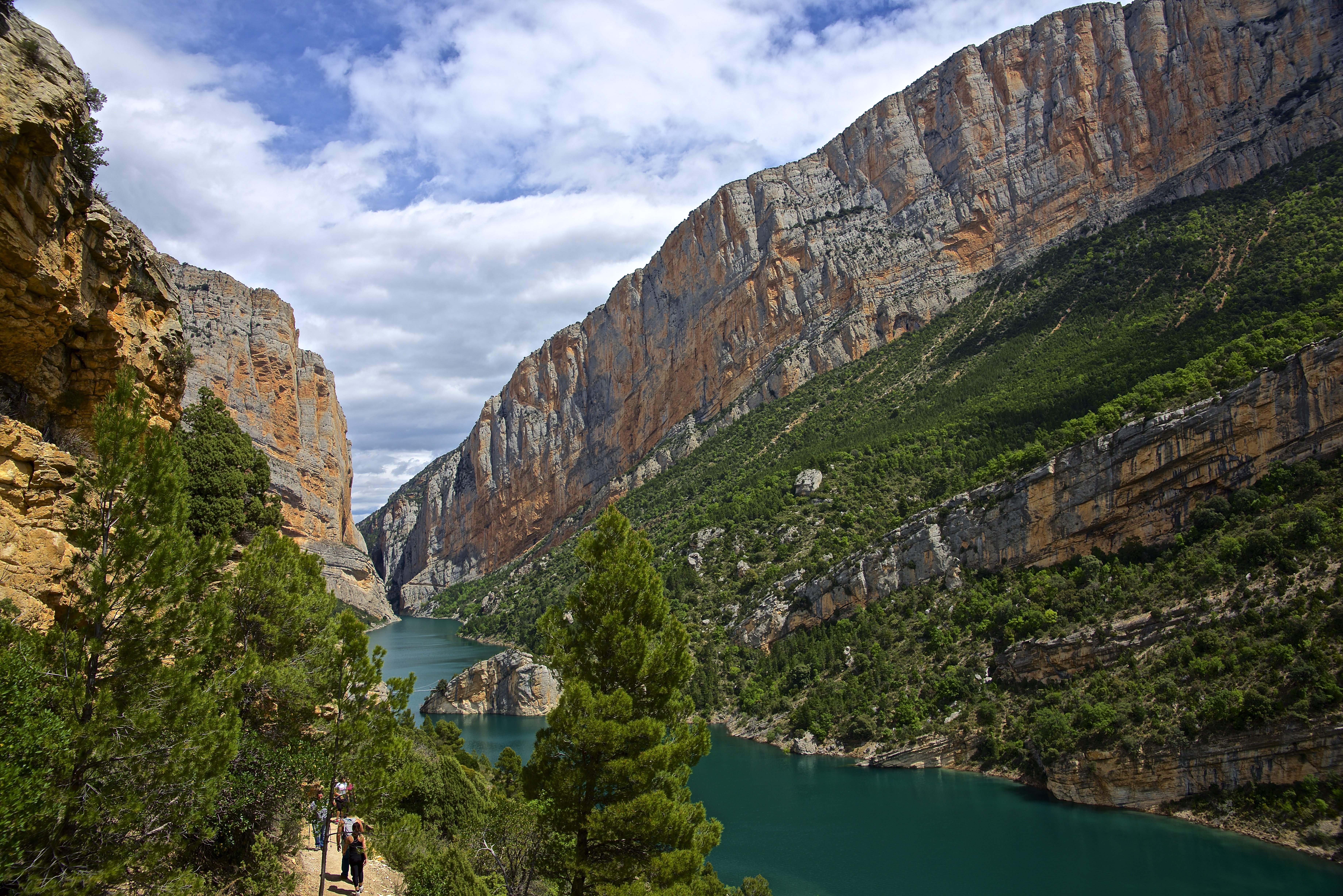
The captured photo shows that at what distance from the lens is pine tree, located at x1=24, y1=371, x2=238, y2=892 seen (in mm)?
7438

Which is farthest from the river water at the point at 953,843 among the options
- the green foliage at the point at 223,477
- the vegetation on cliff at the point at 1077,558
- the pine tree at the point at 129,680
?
the pine tree at the point at 129,680

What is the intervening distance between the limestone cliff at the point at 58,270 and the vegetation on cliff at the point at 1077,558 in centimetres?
814

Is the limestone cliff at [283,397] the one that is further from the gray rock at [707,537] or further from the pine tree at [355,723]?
the pine tree at [355,723]

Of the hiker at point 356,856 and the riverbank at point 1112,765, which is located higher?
the hiker at point 356,856

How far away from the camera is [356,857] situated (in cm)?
1224

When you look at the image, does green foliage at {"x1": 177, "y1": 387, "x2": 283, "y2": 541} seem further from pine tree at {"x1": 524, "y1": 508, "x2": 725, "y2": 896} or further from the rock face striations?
the rock face striations

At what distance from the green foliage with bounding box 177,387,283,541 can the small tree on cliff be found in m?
8.91

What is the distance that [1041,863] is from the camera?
2717cm

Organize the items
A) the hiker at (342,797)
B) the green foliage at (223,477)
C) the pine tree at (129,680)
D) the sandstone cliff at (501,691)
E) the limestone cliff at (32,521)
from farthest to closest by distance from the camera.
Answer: the sandstone cliff at (501,691)
the green foliage at (223,477)
the hiker at (342,797)
the limestone cliff at (32,521)
the pine tree at (129,680)

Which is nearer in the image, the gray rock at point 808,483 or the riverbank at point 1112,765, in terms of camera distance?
the riverbank at point 1112,765

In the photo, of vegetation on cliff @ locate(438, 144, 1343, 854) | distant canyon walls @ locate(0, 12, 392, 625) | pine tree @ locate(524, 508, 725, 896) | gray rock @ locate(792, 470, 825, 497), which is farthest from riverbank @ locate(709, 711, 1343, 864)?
distant canyon walls @ locate(0, 12, 392, 625)

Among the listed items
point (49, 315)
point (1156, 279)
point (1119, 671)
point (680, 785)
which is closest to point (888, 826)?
point (1119, 671)

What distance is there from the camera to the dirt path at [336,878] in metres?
12.4

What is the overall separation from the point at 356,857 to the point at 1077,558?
4119 cm
